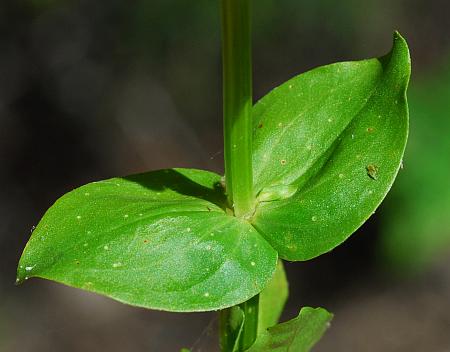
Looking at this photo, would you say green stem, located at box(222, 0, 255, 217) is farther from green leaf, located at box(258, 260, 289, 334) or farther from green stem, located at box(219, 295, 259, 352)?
green leaf, located at box(258, 260, 289, 334)

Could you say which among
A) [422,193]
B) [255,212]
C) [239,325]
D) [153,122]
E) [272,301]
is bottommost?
[153,122]

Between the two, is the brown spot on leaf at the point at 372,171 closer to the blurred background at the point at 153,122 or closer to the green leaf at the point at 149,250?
the green leaf at the point at 149,250

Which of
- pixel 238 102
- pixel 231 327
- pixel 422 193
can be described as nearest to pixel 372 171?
pixel 238 102

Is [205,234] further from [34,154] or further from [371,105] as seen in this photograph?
[34,154]

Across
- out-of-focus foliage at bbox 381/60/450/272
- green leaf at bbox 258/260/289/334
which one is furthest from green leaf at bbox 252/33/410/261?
out-of-focus foliage at bbox 381/60/450/272

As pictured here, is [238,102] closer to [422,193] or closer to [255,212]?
[255,212]

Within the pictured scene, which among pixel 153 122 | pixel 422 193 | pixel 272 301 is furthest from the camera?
pixel 153 122

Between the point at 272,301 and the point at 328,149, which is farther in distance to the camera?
the point at 272,301
